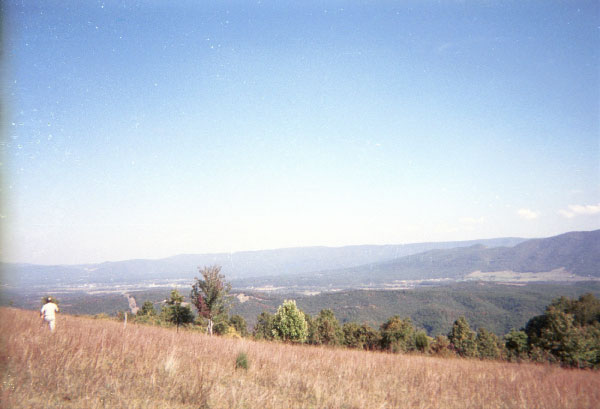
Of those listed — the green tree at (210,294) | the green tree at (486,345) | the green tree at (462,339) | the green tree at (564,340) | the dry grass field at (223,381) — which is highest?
the dry grass field at (223,381)

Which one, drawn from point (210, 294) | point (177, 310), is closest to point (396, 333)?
point (177, 310)

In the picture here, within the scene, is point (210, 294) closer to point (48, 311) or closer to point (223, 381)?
point (48, 311)

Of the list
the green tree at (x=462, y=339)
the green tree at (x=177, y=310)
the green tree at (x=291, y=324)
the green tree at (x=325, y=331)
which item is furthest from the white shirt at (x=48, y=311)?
the green tree at (x=462, y=339)

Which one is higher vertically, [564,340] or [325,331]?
[564,340]

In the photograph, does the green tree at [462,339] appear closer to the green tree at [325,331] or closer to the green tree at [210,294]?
the green tree at [325,331]

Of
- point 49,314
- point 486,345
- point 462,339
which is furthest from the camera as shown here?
point 486,345

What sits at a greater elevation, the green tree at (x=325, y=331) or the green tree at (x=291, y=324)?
the green tree at (x=291, y=324)

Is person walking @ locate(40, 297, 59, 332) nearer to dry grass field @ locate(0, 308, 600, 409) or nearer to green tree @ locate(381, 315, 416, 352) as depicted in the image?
dry grass field @ locate(0, 308, 600, 409)

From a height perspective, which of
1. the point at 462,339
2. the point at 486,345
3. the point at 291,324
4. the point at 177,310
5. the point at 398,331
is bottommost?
the point at 486,345

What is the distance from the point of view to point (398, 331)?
51.5 m

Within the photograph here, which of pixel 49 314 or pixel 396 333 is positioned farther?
pixel 396 333

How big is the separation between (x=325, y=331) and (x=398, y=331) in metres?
13.2

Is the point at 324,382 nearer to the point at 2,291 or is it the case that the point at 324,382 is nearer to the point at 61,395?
the point at 61,395

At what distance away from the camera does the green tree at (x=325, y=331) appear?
4891 cm
